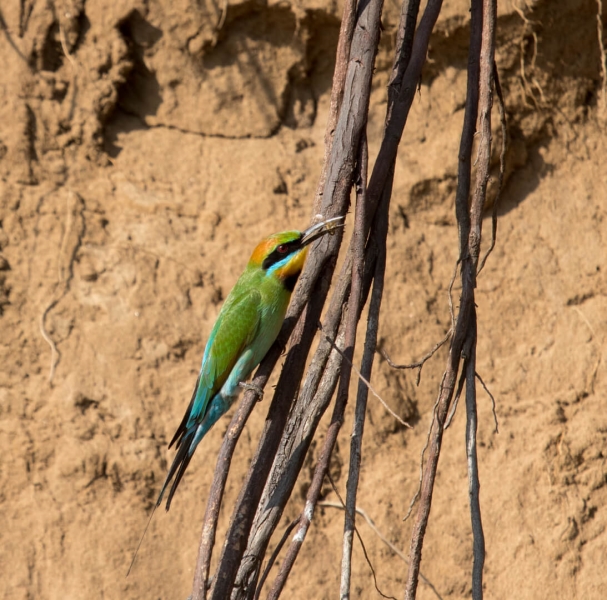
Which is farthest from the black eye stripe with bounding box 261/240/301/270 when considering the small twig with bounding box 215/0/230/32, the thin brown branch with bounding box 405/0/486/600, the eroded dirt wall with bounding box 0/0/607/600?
the small twig with bounding box 215/0/230/32

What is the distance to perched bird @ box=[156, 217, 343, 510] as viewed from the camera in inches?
87.5

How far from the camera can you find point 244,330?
2.28 meters

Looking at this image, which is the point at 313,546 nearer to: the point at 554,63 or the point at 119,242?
the point at 119,242

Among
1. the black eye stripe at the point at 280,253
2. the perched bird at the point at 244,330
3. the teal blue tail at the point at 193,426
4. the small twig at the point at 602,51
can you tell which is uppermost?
the small twig at the point at 602,51

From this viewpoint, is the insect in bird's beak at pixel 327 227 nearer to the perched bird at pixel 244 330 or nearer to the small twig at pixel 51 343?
the perched bird at pixel 244 330

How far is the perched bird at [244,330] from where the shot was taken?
2.22m

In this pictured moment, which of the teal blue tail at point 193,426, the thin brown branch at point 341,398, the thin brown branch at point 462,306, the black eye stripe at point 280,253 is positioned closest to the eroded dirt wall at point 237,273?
the teal blue tail at point 193,426

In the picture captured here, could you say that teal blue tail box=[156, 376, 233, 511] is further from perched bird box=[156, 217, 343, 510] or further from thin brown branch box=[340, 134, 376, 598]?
thin brown branch box=[340, 134, 376, 598]

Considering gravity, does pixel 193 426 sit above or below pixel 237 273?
below

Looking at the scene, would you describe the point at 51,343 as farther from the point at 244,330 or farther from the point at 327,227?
the point at 327,227

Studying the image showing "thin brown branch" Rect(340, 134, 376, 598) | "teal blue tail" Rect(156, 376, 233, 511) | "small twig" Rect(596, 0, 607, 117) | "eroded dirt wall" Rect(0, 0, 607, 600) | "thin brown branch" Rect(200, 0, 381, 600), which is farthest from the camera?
"small twig" Rect(596, 0, 607, 117)

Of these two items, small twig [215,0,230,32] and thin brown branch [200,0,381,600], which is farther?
small twig [215,0,230,32]

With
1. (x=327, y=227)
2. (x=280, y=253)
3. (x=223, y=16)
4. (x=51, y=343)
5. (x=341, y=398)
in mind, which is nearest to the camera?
(x=341, y=398)

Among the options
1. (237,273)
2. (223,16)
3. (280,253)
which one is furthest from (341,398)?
(223,16)
